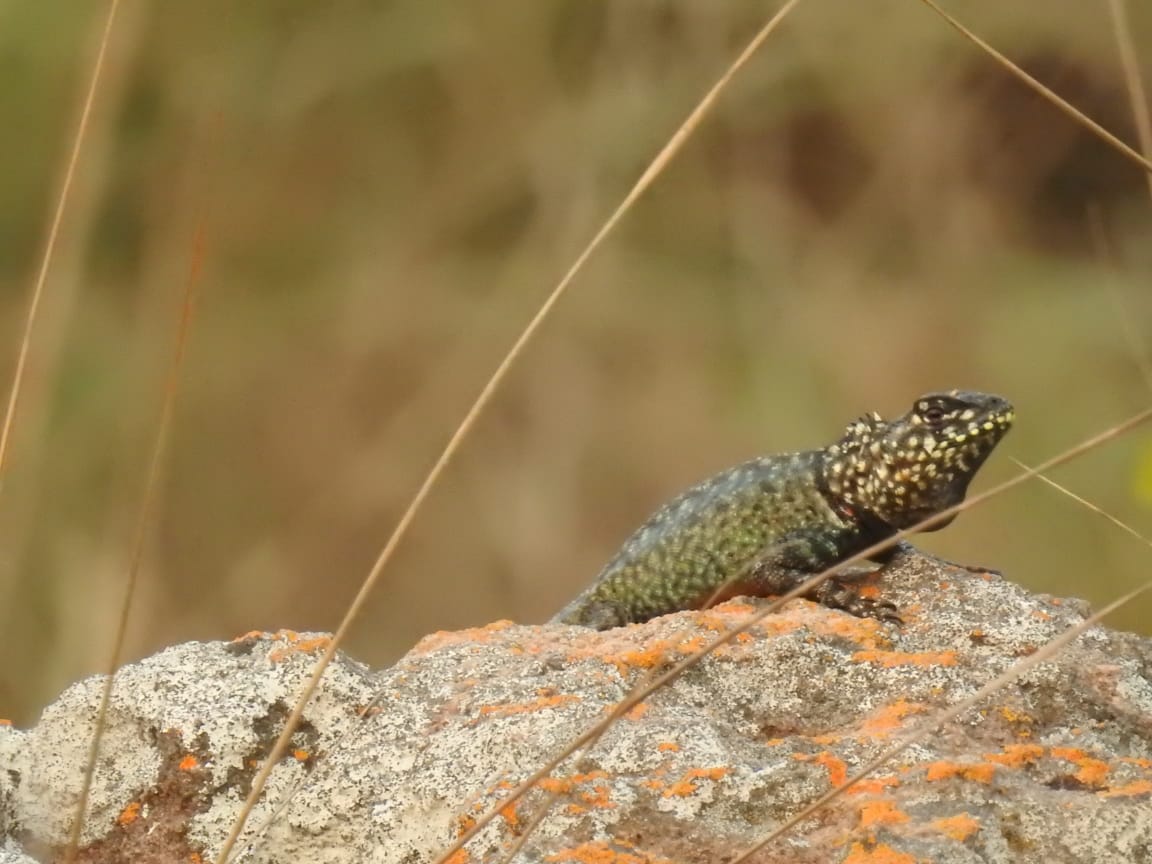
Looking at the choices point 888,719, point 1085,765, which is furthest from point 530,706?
point 1085,765

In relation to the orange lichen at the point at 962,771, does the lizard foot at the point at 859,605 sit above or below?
above

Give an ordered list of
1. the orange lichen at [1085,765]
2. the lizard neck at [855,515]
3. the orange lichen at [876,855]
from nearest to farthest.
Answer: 1. the orange lichen at [876,855]
2. the orange lichen at [1085,765]
3. the lizard neck at [855,515]

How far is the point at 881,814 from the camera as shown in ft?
7.51

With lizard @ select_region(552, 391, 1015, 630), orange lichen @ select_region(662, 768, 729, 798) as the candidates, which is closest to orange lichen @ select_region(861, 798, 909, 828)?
orange lichen @ select_region(662, 768, 729, 798)

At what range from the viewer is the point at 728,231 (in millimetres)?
7406

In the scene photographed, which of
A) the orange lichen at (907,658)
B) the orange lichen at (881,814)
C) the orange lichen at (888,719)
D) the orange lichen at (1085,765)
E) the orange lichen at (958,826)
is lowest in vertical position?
the orange lichen at (1085,765)

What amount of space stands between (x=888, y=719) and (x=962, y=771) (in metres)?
0.29

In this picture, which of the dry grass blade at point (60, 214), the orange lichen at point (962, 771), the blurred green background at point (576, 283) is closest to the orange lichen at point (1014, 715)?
the orange lichen at point (962, 771)

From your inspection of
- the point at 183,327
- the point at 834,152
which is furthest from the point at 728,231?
the point at 183,327

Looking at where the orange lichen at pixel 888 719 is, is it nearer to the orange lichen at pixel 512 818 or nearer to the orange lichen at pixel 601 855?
the orange lichen at pixel 601 855

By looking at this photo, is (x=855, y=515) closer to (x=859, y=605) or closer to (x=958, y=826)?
(x=859, y=605)

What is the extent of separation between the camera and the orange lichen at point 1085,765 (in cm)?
243

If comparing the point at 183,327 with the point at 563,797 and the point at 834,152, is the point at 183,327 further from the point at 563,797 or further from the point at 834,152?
the point at 834,152

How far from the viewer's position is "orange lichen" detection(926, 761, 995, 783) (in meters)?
2.36
